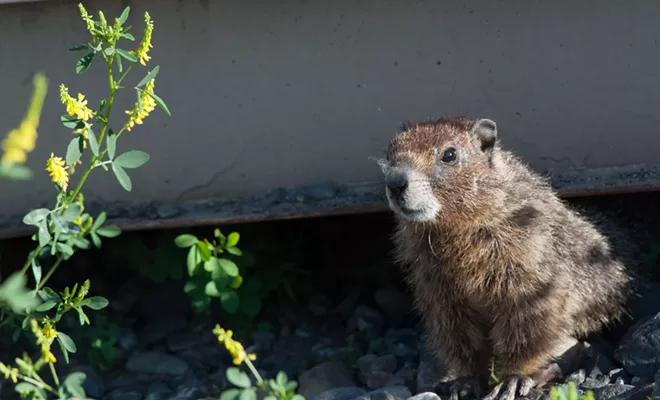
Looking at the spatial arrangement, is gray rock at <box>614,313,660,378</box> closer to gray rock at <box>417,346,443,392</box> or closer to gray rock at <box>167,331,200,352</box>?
gray rock at <box>417,346,443,392</box>

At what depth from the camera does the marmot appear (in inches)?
158

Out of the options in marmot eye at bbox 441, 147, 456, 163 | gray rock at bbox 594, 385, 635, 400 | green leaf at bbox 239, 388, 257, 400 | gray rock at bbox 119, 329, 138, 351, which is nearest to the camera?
green leaf at bbox 239, 388, 257, 400

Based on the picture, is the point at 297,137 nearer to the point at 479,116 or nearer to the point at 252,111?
the point at 252,111

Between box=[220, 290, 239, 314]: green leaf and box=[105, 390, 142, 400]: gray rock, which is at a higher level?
box=[220, 290, 239, 314]: green leaf

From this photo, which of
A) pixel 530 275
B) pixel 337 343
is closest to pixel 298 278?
pixel 337 343

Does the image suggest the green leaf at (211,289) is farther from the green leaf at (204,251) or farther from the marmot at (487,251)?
the marmot at (487,251)

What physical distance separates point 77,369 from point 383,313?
1.69 meters

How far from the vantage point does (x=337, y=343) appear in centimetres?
512

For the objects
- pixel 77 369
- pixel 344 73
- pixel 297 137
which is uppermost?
pixel 344 73

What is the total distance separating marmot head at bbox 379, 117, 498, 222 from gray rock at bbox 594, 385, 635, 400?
0.94 metres

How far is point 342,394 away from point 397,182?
3.56 feet

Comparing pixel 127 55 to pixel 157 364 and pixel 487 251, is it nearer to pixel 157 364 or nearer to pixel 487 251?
pixel 487 251

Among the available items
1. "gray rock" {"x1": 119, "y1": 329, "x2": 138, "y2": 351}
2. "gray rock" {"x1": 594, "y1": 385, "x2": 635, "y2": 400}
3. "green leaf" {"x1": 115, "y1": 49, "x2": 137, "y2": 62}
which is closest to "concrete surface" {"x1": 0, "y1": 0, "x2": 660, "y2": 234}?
"gray rock" {"x1": 119, "y1": 329, "x2": 138, "y2": 351}

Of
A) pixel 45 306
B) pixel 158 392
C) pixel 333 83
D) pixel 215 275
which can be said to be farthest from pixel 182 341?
pixel 45 306
